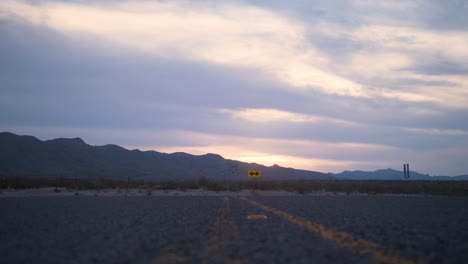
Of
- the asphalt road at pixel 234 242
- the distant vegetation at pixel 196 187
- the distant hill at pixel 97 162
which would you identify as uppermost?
the distant hill at pixel 97 162

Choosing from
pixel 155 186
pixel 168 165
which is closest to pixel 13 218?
pixel 155 186

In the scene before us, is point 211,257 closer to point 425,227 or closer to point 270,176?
point 425,227

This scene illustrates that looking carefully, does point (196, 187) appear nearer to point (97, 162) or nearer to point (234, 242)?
point (234, 242)

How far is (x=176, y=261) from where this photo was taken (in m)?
11.5

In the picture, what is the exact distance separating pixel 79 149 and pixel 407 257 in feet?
501

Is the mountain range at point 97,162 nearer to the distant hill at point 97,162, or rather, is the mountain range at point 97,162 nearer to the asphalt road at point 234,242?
the distant hill at point 97,162

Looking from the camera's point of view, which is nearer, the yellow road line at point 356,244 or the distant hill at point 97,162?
the yellow road line at point 356,244

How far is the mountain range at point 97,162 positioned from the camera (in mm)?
130875

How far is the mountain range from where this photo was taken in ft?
429

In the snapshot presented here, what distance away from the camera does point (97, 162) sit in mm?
152375

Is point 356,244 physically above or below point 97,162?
below

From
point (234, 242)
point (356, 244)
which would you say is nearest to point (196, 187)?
point (234, 242)

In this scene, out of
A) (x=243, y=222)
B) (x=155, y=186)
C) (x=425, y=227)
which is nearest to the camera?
(x=425, y=227)

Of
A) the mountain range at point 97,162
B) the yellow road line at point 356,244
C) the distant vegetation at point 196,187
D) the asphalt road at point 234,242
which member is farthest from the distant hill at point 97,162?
the yellow road line at point 356,244
